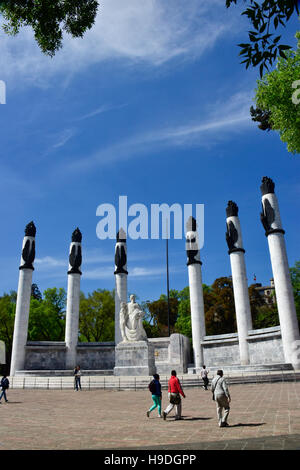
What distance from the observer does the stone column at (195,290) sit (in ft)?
106

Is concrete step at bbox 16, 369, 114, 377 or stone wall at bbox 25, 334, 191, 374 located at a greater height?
stone wall at bbox 25, 334, 191, 374

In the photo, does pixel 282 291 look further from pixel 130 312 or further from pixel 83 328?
pixel 83 328

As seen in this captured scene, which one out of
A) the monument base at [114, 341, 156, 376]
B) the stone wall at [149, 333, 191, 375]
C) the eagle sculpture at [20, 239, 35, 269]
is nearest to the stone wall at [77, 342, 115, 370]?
the stone wall at [149, 333, 191, 375]

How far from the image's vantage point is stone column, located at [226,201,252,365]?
96.5 ft

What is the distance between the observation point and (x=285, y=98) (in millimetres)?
15891

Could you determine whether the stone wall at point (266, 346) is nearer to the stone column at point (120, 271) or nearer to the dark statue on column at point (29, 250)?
the stone column at point (120, 271)

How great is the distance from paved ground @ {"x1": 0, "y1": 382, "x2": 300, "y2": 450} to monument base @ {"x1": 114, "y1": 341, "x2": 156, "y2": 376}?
10.9 metres

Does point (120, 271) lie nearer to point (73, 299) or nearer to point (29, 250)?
point (73, 299)

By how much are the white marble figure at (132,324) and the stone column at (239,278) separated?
1064 cm

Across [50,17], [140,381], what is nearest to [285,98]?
[50,17]

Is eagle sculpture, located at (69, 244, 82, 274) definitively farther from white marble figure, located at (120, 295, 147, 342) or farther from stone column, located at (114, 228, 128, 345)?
white marble figure, located at (120, 295, 147, 342)

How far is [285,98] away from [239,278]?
1895cm
